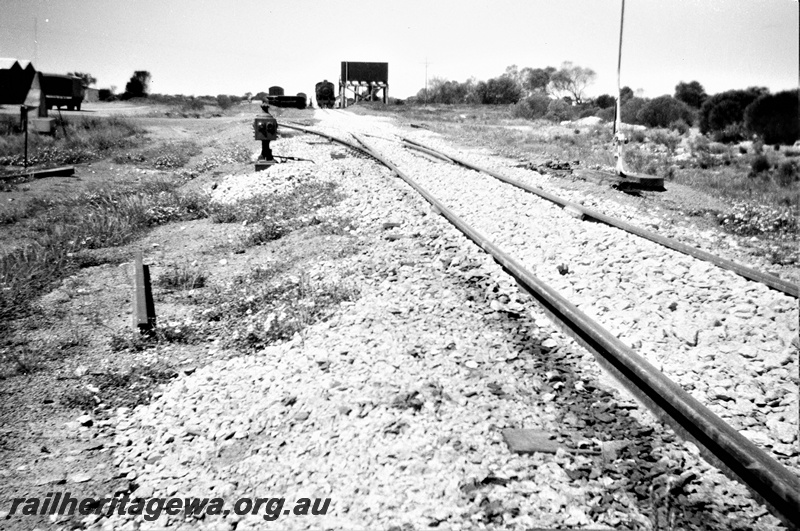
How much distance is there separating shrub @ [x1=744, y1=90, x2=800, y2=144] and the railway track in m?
15.1

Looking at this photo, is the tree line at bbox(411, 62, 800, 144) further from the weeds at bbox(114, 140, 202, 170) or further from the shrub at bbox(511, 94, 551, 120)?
the weeds at bbox(114, 140, 202, 170)

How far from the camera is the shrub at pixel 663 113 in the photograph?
31.8 meters

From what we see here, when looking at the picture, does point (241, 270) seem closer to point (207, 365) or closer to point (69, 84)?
point (207, 365)

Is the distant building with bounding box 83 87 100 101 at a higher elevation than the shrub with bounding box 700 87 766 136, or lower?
higher

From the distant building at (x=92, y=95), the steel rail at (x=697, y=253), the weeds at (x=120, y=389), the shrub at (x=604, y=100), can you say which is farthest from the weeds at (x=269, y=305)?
the distant building at (x=92, y=95)

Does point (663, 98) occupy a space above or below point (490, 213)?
above

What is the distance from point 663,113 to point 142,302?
3218cm

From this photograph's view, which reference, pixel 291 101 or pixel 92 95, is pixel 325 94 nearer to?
pixel 291 101

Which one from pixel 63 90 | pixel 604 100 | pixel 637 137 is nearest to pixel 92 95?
pixel 63 90

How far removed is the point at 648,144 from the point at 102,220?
18330 millimetres

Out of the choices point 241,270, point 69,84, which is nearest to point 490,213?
point 241,270

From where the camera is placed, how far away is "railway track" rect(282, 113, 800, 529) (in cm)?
296

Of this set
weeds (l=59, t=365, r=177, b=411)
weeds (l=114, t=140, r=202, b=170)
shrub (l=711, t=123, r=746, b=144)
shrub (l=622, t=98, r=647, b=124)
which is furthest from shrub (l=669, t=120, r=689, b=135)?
weeds (l=59, t=365, r=177, b=411)

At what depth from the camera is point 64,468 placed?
3.35 meters
